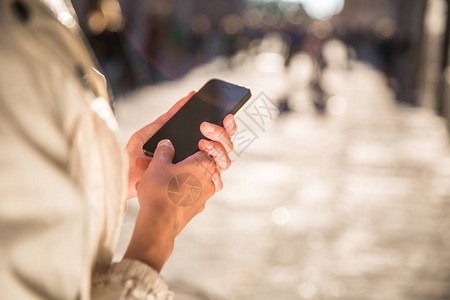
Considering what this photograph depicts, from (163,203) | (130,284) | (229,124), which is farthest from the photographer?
(229,124)

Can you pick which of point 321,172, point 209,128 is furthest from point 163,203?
point 321,172

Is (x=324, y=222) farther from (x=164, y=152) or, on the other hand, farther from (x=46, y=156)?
(x=46, y=156)

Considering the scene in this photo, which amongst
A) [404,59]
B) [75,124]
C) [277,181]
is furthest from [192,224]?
[404,59]

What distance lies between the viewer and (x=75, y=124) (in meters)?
0.62

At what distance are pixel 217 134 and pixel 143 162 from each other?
0.53ft

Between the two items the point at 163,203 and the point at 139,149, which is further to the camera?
the point at 139,149

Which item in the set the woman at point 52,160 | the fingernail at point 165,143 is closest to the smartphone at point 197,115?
the fingernail at point 165,143

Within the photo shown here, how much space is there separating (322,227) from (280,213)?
1.39ft

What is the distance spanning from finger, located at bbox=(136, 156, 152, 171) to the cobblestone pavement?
275 millimetres

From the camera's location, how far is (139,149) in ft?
3.63

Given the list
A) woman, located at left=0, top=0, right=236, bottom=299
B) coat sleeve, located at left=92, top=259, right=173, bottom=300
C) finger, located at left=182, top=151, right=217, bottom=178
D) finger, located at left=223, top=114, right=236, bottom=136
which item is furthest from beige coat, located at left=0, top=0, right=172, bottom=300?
finger, located at left=223, top=114, right=236, bottom=136

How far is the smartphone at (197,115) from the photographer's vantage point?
1.01m

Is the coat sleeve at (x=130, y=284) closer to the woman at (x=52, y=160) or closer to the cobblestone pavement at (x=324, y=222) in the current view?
the woman at (x=52, y=160)

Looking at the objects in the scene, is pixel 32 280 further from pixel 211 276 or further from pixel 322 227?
pixel 322 227
